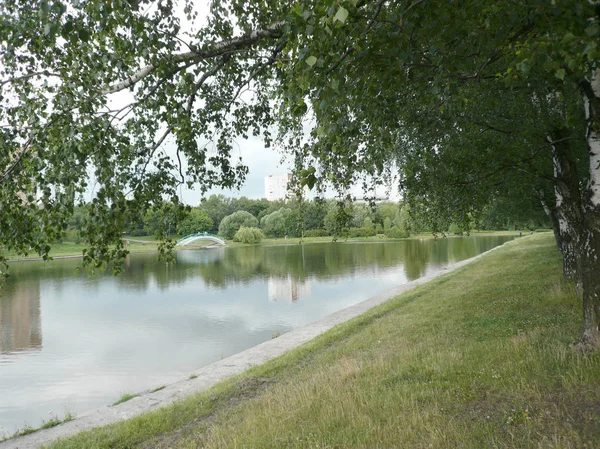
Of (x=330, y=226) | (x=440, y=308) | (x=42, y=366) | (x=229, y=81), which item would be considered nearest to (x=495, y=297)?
(x=440, y=308)

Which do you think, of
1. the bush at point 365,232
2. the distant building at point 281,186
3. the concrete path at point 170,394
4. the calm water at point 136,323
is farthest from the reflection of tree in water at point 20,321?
the bush at point 365,232

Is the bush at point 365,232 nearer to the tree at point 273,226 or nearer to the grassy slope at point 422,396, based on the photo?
the grassy slope at point 422,396

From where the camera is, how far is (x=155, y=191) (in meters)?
4.57

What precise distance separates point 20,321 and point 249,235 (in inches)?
2678

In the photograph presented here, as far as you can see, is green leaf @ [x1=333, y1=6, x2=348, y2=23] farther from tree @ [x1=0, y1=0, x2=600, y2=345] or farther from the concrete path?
the concrete path

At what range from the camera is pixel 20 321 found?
18859mm

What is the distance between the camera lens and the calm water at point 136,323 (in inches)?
438

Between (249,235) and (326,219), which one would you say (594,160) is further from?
(249,235)

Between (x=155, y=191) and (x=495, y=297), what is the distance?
395 inches

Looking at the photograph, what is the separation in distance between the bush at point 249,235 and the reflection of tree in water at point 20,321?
5871 centimetres

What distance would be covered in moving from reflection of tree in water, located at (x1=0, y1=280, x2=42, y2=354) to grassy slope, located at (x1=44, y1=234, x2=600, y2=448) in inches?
331

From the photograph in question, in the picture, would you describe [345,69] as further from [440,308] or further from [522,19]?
[440,308]

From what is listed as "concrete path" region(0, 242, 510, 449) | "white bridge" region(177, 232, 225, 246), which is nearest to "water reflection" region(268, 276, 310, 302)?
"concrete path" region(0, 242, 510, 449)

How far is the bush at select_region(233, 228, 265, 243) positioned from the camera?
86.9 m
